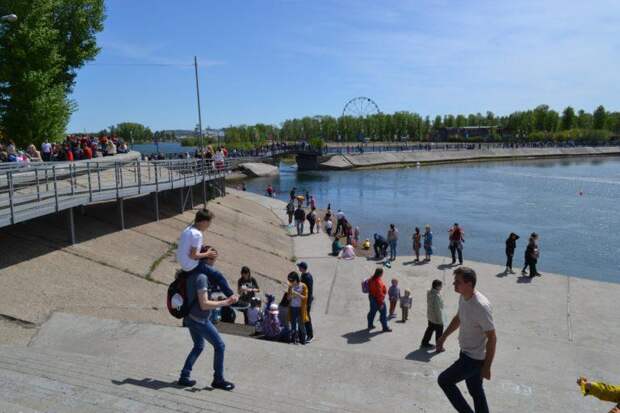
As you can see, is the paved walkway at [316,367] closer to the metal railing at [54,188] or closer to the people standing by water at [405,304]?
the people standing by water at [405,304]

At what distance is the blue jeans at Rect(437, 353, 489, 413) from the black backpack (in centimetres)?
281

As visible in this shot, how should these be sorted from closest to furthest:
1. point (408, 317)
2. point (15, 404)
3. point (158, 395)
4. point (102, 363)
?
point (15, 404) → point (158, 395) → point (102, 363) → point (408, 317)

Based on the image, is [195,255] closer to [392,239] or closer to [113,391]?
[113,391]

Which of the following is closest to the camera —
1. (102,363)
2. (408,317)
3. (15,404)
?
(15,404)

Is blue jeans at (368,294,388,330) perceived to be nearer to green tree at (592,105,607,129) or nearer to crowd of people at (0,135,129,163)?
crowd of people at (0,135,129,163)

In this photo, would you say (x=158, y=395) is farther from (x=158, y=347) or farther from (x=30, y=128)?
(x=30, y=128)

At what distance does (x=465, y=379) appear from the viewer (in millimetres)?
5188

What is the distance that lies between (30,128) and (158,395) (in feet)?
85.6

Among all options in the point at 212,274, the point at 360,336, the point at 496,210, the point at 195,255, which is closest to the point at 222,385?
the point at 212,274

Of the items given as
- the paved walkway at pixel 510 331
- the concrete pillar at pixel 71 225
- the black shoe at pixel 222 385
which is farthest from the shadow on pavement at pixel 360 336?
the concrete pillar at pixel 71 225

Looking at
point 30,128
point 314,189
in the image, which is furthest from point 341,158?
point 30,128

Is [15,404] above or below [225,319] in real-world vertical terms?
above

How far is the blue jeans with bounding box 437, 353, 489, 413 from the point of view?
512 cm

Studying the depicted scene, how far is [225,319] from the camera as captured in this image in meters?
10.4
